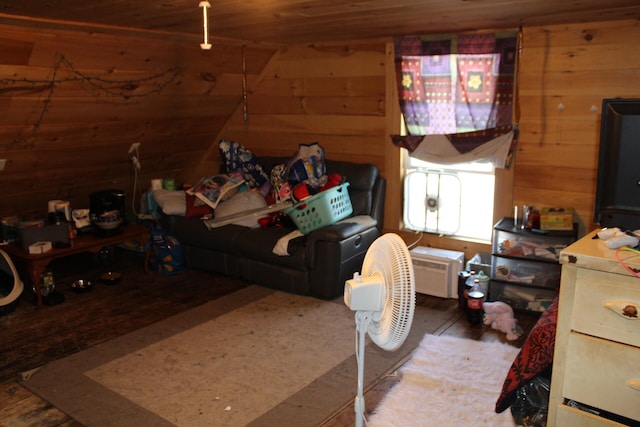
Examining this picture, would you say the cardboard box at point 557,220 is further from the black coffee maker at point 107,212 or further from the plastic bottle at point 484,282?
the black coffee maker at point 107,212

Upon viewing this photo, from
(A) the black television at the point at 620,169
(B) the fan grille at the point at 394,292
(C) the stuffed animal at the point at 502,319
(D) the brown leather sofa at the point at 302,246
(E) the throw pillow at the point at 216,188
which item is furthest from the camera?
(E) the throw pillow at the point at 216,188

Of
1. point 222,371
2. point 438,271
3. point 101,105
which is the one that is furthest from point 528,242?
point 101,105

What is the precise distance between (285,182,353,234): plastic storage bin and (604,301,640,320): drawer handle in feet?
8.89

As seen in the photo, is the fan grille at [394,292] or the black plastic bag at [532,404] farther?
the black plastic bag at [532,404]

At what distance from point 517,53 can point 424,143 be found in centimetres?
91

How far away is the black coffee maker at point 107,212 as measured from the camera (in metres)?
4.47

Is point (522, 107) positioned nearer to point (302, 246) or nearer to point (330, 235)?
point (330, 235)

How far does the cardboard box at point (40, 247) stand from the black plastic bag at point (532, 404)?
3.28 metres

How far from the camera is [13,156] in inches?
164

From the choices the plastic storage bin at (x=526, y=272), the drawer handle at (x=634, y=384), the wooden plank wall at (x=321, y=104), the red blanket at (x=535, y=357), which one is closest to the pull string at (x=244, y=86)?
the wooden plank wall at (x=321, y=104)

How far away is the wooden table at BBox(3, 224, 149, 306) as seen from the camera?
3.97m

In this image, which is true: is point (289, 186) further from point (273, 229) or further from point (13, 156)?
point (13, 156)

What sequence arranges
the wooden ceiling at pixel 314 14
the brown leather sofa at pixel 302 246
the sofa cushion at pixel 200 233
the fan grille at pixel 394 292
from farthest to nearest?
the sofa cushion at pixel 200 233 → the brown leather sofa at pixel 302 246 → the wooden ceiling at pixel 314 14 → the fan grille at pixel 394 292

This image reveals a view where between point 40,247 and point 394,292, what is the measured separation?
3.15 meters
